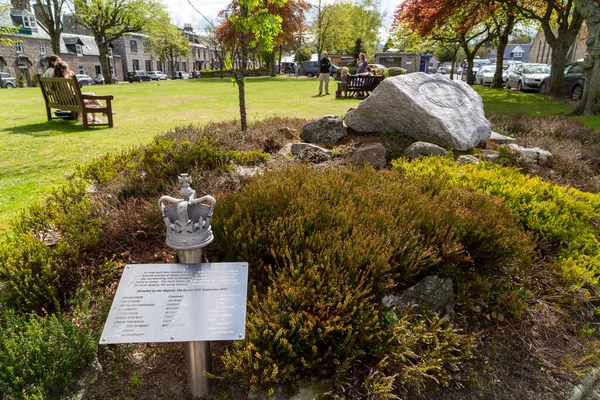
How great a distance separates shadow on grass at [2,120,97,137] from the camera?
8570 millimetres

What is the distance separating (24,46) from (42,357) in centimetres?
5862

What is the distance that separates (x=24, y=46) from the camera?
1863 inches

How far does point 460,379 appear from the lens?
7.98 feet

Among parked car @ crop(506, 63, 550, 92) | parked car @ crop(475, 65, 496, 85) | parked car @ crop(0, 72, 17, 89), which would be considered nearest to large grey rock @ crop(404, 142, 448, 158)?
parked car @ crop(506, 63, 550, 92)

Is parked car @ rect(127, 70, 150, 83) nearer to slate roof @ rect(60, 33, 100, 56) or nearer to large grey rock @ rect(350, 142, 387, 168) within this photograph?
slate roof @ rect(60, 33, 100, 56)

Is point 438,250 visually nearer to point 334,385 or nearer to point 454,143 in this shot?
point 334,385

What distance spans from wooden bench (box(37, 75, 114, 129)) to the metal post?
314 inches

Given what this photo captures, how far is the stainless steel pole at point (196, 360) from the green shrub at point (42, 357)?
61 centimetres

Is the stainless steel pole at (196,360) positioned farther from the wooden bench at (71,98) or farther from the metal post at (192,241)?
the wooden bench at (71,98)

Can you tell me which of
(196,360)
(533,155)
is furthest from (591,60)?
(196,360)

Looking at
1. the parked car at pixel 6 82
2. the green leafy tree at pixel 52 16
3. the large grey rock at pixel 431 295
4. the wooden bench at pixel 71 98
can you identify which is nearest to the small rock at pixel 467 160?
the large grey rock at pixel 431 295

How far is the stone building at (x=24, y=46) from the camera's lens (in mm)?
45147

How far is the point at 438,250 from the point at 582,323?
1.31 m

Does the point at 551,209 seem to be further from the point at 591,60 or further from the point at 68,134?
the point at 591,60
